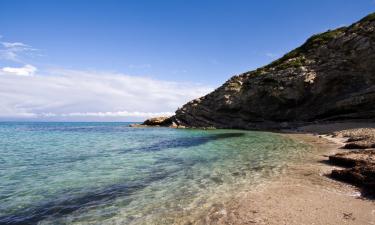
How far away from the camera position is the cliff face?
54.3m

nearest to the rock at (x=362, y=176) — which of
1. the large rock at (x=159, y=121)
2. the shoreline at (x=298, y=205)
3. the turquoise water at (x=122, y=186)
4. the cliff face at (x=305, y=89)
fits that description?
the shoreline at (x=298, y=205)

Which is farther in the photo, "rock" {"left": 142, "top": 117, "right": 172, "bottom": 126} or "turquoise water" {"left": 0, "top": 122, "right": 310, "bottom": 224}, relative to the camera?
"rock" {"left": 142, "top": 117, "right": 172, "bottom": 126}

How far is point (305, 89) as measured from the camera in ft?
203

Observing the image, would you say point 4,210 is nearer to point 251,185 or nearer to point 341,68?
point 251,185

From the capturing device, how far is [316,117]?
58750 millimetres

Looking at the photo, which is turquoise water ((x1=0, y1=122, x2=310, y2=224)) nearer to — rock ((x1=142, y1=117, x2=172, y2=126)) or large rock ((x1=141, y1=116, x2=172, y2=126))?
rock ((x1=142, y1=117, x2=172, y2=126))

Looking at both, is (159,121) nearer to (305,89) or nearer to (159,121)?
(159,121)

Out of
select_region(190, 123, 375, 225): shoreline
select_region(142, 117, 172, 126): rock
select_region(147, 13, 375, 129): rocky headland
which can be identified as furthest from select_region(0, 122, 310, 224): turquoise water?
select_region(142, 117, 172, 126): rock

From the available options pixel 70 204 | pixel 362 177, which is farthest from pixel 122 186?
pixel 362 177

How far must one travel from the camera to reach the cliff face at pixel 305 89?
54.3 metres

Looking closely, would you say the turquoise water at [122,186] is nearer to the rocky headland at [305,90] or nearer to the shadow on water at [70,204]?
the shadow on water at [70,204]

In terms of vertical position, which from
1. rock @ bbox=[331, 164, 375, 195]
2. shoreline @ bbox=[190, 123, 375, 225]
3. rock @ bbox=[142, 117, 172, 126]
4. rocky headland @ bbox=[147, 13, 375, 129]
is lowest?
shoreline @ bbox=[190, 123, 375, 225]

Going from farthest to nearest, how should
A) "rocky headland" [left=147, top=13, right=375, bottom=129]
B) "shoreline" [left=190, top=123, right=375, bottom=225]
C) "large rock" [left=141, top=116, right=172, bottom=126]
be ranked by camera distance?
"large rock" [left=141, top=116, right=172, bottom=126], "rocky headland" [left=147, top=13, right=375, bottom=129], "shoreline" [left=190, top=123, right=375, bottom=225]

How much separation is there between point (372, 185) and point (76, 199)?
11.4 meters
